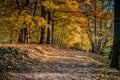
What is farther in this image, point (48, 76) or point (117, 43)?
point (117, 43)

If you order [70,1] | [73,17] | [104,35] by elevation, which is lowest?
[104,35]

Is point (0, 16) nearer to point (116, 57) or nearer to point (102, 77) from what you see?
point (116, 57)

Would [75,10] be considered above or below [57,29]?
above

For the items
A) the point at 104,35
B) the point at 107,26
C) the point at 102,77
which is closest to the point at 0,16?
the point at 102,77

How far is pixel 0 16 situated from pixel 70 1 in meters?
6.20

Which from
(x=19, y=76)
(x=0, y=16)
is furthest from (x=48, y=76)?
(x=0, y=16)

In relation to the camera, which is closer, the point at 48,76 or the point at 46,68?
the point at 48,76

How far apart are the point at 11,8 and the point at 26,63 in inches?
392

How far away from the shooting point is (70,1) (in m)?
22.5

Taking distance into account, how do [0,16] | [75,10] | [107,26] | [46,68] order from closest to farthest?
[46,68] → [0,16] → [75,10] → [107,26]

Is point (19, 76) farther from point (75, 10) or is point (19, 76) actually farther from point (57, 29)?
point (57, 29)

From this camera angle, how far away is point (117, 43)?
14.8 m

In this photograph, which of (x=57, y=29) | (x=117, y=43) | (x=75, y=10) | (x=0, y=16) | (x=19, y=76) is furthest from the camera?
(x=57, y=29)

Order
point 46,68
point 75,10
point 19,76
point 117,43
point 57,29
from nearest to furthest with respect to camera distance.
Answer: point 19,76 < point 46,68 < point 117,43 < point 75,10 < point 57,29
